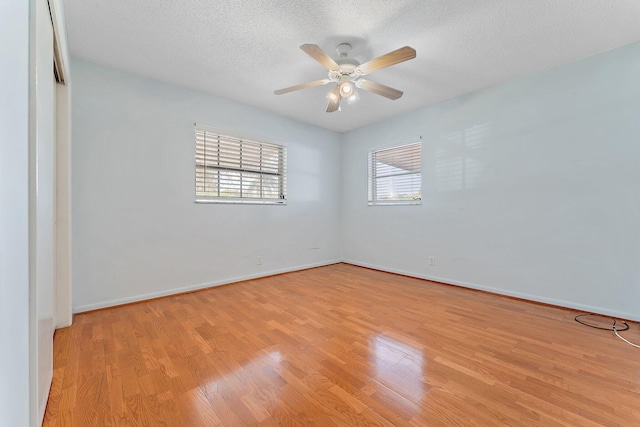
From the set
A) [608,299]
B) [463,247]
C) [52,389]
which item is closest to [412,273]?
[463,247]

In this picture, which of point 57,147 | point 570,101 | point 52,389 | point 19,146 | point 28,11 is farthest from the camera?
point 570,101

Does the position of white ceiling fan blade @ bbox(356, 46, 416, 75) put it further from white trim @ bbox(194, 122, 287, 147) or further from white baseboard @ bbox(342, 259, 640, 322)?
white baseboard @ bbox(342, 259, 640, 322)

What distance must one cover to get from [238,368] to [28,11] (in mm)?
1903

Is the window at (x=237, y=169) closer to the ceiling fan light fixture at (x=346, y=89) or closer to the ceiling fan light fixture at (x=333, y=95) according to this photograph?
the ceiling fan light fixture at (x=333, y=95)

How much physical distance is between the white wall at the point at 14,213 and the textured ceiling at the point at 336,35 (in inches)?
58.8

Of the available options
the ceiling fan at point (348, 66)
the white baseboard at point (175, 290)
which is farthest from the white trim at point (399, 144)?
the white baseboard at point (175, 290)

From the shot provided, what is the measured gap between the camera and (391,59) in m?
2.03

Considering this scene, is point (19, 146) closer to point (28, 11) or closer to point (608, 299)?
point (28, 11)

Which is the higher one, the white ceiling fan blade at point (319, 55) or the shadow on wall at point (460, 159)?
the white ceiling fan blade at point (319, 55)

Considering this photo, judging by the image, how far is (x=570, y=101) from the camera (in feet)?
8.89

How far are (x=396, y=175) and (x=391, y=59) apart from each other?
244cm

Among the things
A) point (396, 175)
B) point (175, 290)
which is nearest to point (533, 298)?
point (396, 175)

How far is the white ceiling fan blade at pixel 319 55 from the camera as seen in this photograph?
6.11ft

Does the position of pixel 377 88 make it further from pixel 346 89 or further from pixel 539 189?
pixel 539 189
